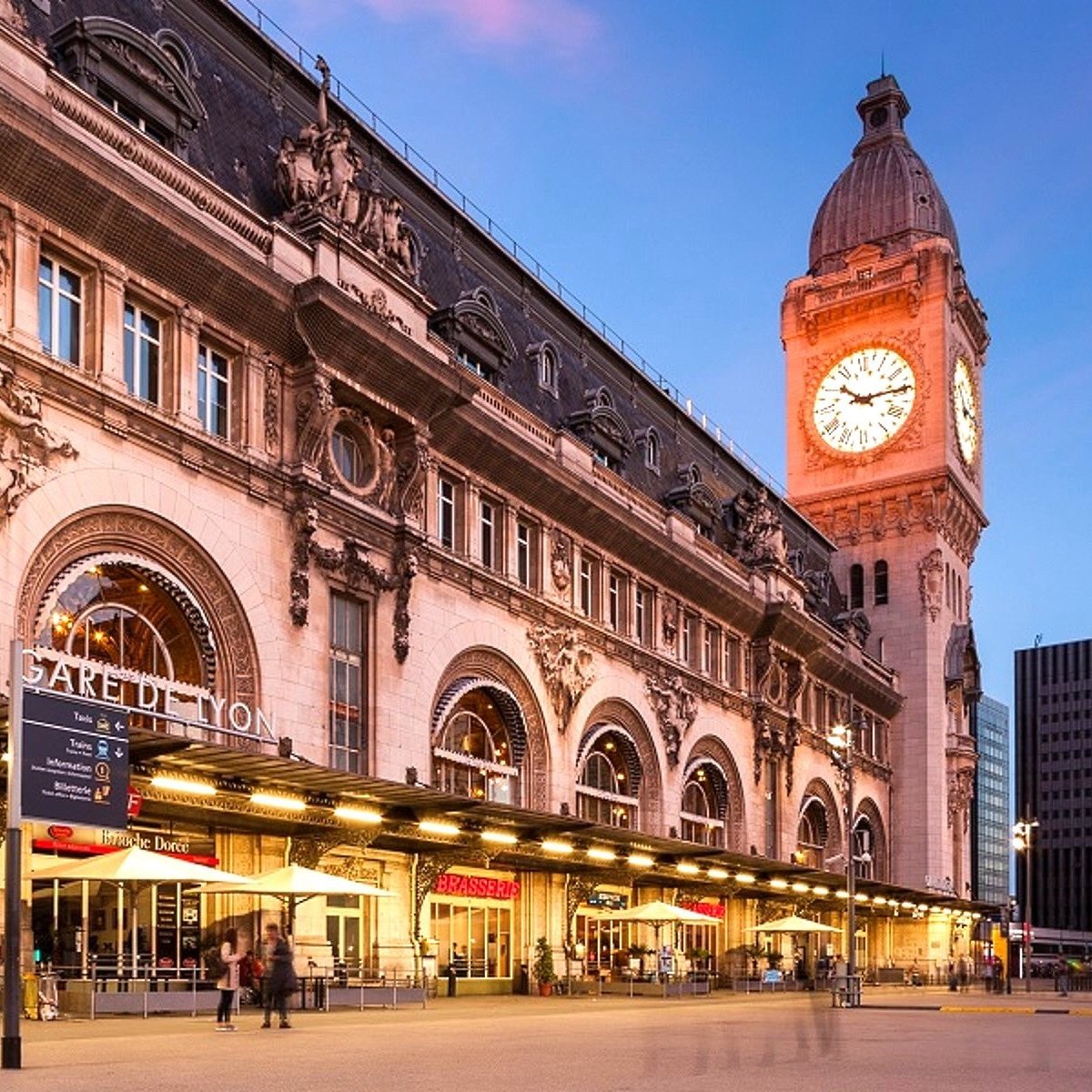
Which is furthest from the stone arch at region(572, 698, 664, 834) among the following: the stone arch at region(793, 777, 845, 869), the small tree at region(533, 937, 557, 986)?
the stone arch at region(793, 777, 845, 869)

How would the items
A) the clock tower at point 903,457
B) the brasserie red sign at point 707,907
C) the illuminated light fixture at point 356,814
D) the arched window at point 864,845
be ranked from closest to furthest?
the illuminated light fixture at point 356,814 < the brasserie red sign at point 707,907 < the arched window at point 864,845 < the clock tower at point 903,457

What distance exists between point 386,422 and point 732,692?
2897cm

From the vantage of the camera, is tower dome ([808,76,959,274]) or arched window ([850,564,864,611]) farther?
tower dome ([808,76,959,274])

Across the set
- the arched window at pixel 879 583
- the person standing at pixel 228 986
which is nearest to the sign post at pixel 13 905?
the person standing at pixel 228 986

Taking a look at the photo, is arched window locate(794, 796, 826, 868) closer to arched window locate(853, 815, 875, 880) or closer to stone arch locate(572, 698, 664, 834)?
arched window locate(853, 815, 875, 880)

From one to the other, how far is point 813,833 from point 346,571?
44.5 metres

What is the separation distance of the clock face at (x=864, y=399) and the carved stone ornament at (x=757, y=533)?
23585 millimetres

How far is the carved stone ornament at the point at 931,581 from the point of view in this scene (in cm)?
9700

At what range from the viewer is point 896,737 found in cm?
9744

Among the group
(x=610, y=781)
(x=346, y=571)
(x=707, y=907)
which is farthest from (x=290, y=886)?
(x=707, y=907)

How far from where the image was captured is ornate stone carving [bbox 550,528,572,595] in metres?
55.8

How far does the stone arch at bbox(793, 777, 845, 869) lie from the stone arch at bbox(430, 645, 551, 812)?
28980 mm

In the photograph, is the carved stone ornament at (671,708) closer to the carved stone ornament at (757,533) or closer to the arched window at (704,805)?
the arched window at (704,805)

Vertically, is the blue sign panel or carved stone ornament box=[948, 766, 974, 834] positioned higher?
the blue sign panel
